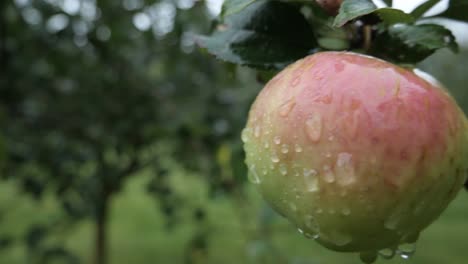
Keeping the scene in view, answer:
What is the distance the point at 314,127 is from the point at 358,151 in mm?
39

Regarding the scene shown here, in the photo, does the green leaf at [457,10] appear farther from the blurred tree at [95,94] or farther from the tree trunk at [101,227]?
the tree trunk at [101,227]

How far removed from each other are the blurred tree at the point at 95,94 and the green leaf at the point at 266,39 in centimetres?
127

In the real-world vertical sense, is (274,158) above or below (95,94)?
above

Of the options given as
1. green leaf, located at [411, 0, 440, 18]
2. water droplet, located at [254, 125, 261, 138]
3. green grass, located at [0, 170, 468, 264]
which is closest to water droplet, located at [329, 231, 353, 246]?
water droplet, located at [254, 125, 261, 138]

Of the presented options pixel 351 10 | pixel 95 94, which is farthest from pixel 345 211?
pixel 95 94

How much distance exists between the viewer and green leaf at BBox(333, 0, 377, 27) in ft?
1.52

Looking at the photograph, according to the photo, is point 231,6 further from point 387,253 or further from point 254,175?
point 387,253

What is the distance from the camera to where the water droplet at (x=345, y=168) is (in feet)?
1.58

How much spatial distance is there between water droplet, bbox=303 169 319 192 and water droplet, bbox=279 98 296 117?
2.0 inches

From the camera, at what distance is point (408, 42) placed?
1.91 feet

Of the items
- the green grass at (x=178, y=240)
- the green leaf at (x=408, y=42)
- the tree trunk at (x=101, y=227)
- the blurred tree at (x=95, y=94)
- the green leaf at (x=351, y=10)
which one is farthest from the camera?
the green grass at (x=178, y=240)

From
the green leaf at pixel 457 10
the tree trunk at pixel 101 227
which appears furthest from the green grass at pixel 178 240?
the green leaf at pixel 457 10

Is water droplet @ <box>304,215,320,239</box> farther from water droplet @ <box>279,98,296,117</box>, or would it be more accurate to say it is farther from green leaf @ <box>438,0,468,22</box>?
green leaf @ <box>438,0,468,22</box>

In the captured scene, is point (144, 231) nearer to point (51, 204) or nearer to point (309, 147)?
point (51, 204)
